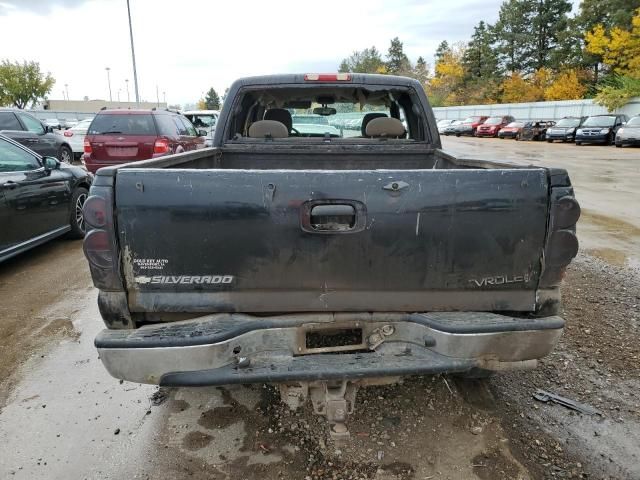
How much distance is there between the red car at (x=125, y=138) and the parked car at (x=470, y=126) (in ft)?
112

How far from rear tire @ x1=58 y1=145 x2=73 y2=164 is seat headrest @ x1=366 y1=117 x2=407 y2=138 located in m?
12.5

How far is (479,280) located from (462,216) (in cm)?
35

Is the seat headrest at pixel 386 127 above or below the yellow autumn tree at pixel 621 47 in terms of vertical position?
below

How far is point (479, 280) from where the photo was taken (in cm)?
244

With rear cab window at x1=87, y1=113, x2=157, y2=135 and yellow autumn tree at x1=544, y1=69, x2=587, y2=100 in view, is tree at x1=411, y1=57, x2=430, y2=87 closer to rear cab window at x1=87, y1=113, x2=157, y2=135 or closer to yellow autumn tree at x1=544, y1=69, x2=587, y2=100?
yellow autumn tree at x1=544, y1=69, x2=587, y2=100

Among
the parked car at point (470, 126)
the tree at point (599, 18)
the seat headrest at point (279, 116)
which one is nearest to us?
the seat headrest at point (279, 116)

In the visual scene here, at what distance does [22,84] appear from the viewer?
60094 mm

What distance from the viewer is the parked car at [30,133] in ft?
40.7

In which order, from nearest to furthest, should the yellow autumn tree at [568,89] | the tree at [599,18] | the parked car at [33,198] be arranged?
the parked car at [33,198], the tree at [599,18], the yellow autumn tree at [568,89]

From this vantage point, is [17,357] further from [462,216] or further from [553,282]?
[553,282]

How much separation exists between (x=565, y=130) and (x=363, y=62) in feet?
253

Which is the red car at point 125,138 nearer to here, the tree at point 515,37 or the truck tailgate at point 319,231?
the truck tailgate at point 319,231

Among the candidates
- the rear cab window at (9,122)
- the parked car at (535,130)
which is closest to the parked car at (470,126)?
the parked car at (535,130)

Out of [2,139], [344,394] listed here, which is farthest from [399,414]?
[2,139]
